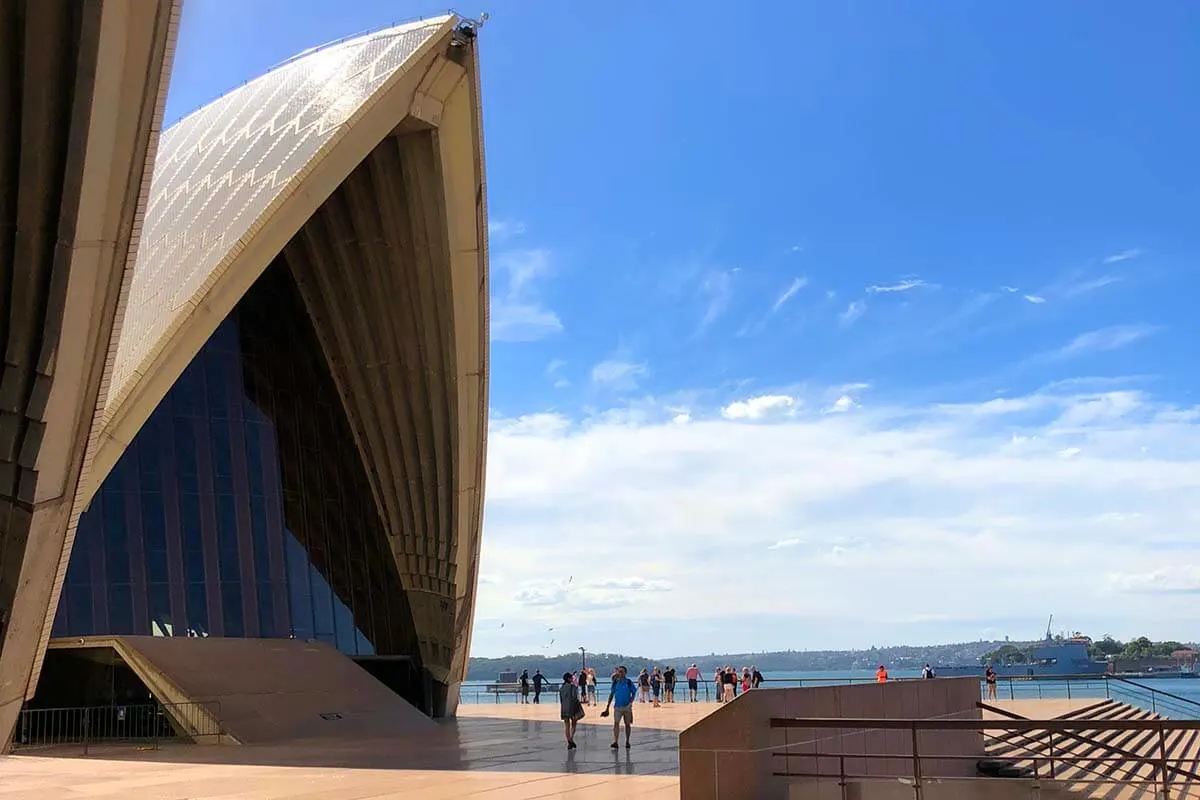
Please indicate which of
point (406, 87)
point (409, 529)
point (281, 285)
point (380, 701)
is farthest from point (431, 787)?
point (281, 285)

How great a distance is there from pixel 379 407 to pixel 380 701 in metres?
8.58

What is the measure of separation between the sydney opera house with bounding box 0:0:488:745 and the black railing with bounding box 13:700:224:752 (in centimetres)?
46

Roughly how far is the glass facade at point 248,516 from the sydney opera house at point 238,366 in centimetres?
6

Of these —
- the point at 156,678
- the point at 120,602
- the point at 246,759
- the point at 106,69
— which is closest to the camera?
the point at 106,69

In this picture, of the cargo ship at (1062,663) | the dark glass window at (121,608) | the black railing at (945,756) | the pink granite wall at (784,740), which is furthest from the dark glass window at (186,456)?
the cargo ship at (1062,663)

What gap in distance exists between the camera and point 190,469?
29.4 m

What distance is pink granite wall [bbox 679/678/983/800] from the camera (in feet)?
37.2

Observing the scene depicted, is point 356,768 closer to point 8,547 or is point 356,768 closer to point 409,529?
point 8,547

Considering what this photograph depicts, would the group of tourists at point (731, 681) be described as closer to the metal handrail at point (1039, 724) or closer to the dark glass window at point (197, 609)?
the dark glass window at point (197, 609)

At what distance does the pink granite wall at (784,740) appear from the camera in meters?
11.4

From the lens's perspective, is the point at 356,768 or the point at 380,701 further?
the point at 380,701

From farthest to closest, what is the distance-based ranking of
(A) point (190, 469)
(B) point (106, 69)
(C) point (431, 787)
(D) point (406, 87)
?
(A) point (190, 469), (D) point (406, 87), (B) point (106, 69), (C) point (431, 787)

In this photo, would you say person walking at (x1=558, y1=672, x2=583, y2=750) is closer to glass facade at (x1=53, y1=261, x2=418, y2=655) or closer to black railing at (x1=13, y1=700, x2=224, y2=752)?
black railing at (x1=13, y1=700, x2=224, y2=752)

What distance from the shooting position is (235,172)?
1040 inches
